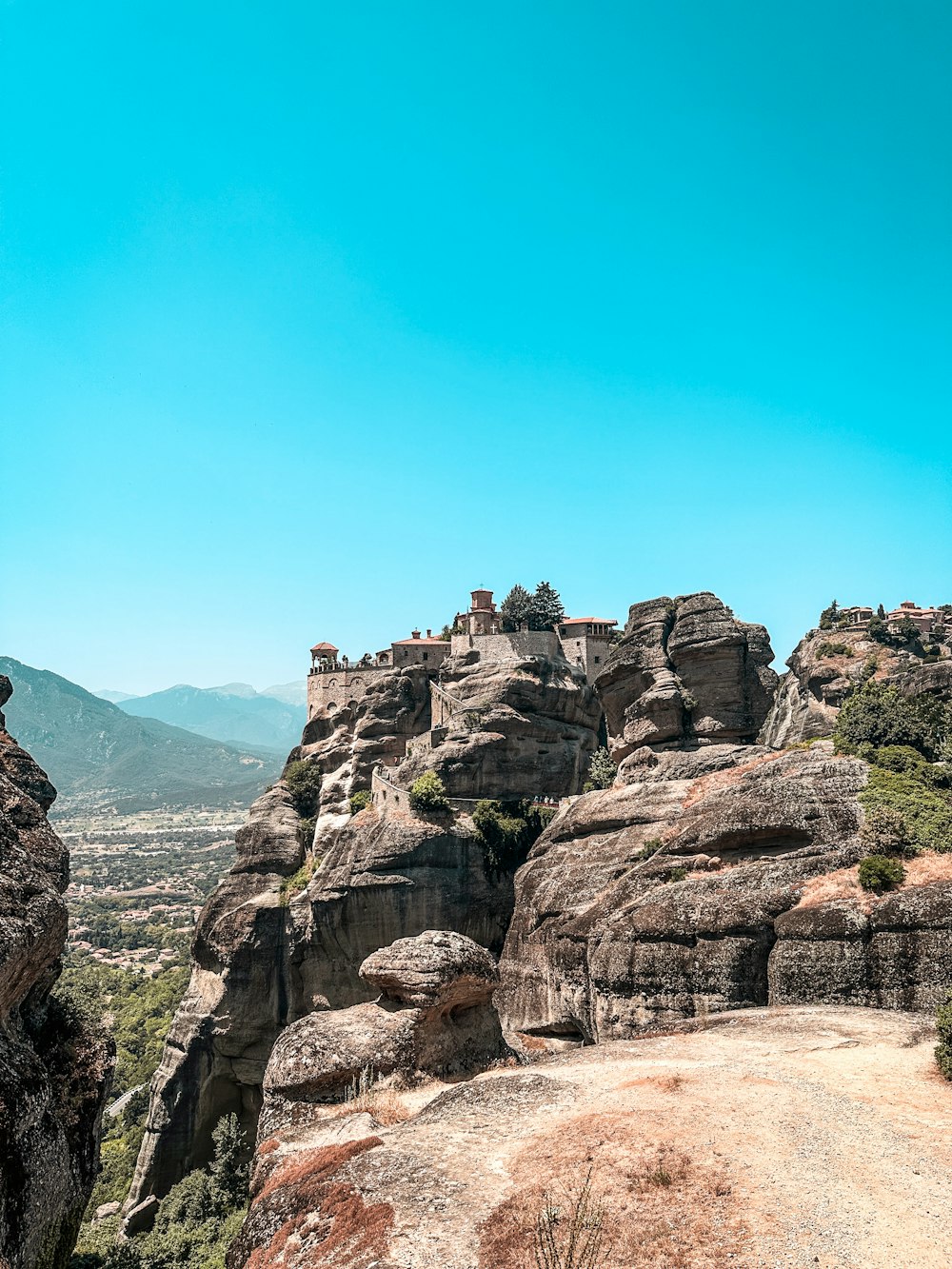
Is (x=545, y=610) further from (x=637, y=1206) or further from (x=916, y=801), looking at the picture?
(x=637, y=1206)

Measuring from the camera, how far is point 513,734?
49.9 m

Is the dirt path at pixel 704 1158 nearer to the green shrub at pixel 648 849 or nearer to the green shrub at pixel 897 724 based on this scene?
the green shrub at pixel 648 849

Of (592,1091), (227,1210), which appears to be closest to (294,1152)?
(592,1091)

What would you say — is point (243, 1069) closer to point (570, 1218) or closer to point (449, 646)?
point (449, 646)

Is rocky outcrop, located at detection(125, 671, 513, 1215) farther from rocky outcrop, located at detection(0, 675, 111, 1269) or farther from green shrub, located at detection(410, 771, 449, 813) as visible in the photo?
rocky outcrop, located at detection(0, 675, 111, 1269)

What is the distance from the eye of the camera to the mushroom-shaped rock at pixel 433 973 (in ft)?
55.4

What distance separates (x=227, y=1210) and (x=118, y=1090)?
38.5 metres

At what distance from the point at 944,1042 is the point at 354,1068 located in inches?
402

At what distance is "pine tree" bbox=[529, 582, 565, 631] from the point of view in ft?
217

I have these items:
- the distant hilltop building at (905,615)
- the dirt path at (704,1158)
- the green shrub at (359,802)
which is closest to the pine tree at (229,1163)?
the green shrub at (359,802)

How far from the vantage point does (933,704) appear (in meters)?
31.0

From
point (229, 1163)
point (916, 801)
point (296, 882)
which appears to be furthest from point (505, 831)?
point (916, 801)

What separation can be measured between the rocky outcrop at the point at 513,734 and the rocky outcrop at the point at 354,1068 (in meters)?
29.5

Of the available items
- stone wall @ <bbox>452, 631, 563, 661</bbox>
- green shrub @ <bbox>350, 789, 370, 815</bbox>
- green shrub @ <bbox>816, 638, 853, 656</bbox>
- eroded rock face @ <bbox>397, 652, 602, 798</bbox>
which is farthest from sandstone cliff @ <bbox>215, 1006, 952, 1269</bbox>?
stone wall @ <bbox>452, 631, 563, 661</bbox>
